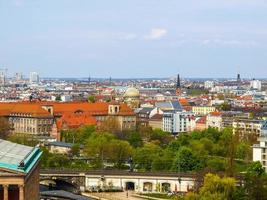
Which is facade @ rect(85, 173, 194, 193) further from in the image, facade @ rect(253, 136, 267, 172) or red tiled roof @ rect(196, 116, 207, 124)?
red tiled roof @ rect(196, 116, 207, 124)

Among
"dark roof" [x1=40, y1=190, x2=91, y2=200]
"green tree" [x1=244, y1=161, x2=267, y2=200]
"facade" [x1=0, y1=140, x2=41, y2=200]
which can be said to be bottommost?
"dark roof" [x1=40, y1=190, x2=91, y2=200]

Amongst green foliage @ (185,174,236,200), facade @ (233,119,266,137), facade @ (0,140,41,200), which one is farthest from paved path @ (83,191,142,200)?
facade @ (233,119,266,137)

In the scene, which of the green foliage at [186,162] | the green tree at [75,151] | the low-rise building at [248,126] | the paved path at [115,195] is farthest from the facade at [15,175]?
the low-rise building at [248,126]

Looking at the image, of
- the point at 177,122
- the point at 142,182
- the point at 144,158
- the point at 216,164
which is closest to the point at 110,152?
the point at 144,158

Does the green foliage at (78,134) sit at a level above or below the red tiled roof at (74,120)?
below

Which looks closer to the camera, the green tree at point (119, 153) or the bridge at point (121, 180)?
the bridge at point (121, 180)

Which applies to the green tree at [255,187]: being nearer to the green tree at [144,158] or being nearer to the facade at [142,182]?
the facade at [142,182]
